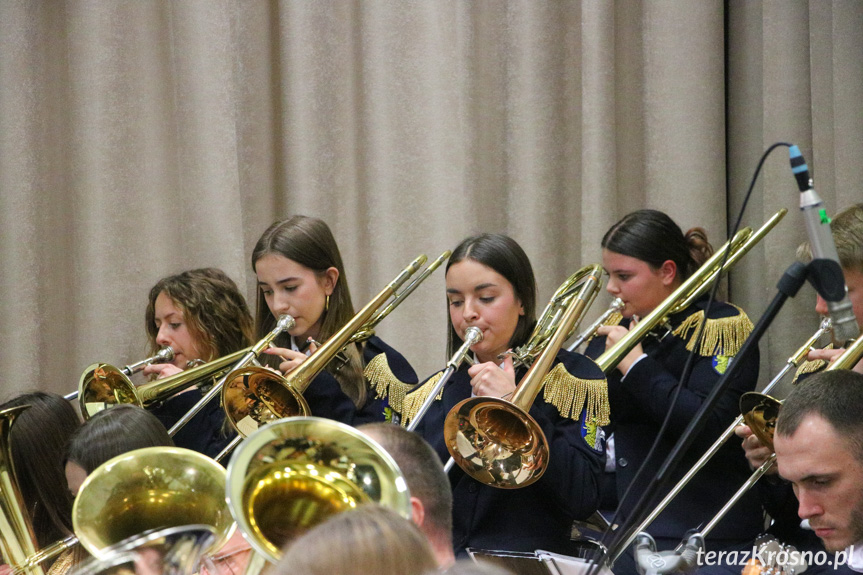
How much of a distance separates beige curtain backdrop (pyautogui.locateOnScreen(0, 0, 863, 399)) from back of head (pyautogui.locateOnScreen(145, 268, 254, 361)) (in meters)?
0.56

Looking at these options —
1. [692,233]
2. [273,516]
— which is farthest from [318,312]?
[273,516]

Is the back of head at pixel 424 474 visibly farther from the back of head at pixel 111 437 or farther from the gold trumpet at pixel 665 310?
A: the gold trumpet at pixel 665 310

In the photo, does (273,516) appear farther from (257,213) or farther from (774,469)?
(257,213)

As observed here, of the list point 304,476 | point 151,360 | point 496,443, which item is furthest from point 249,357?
point 304,476

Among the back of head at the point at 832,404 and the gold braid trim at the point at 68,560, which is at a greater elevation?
the back of head at the point at 832,404

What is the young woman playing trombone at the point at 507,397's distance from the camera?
260 centimetres

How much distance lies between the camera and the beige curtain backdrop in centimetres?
430

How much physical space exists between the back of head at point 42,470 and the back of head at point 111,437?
21 centimetres

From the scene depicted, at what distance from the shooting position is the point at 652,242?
10.7ft

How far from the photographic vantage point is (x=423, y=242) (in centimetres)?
441

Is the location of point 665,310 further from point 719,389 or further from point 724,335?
point 719,389

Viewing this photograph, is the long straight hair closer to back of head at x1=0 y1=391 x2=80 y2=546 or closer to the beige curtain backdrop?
back of head at x1=0 y1=391 x2=80 y2=546

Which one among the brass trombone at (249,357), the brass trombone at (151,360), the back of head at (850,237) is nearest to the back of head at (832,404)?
the back of head at (850,237)

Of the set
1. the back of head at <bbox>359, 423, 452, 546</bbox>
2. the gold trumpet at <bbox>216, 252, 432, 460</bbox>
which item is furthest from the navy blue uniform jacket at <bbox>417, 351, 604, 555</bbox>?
the back of head at <bbox>359, 423, 452, 546</bbox>
